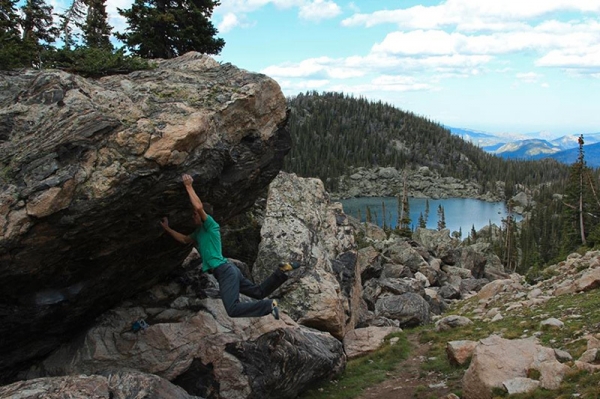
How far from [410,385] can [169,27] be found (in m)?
19.7

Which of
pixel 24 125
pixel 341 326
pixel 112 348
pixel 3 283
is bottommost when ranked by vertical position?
pixel 341 326

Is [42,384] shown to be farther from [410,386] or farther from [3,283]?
[410,386]

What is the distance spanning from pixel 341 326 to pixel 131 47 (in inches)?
674

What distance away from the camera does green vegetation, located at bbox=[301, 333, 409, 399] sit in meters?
13.6

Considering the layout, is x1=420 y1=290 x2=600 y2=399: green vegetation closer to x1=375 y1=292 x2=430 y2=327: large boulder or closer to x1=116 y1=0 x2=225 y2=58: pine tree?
x1=375 y1=292 x2=430 y2=327: large boulder

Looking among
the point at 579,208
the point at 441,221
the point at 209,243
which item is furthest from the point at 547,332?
the point at 441,221

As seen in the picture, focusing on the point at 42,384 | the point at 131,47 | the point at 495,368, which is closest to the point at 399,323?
the point at 495,368

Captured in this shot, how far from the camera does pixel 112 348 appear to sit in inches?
477

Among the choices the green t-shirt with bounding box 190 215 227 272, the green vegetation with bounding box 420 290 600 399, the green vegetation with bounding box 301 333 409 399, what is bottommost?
the green vegetation with bounding box 301 333 409 399

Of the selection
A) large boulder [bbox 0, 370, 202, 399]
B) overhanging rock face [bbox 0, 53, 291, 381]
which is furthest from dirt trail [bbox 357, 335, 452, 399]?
overhanging rock face [bbox 0, 53, 291, 381]

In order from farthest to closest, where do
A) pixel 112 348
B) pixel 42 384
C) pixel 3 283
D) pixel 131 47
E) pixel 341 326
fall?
pixel 131 47, pixel 341 326, pixel 112 348, pixel 3 283, pixel 42 384

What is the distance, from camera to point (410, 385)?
14.0 m

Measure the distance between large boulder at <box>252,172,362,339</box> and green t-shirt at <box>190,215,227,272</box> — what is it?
6.11m

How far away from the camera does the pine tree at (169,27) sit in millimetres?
24109
